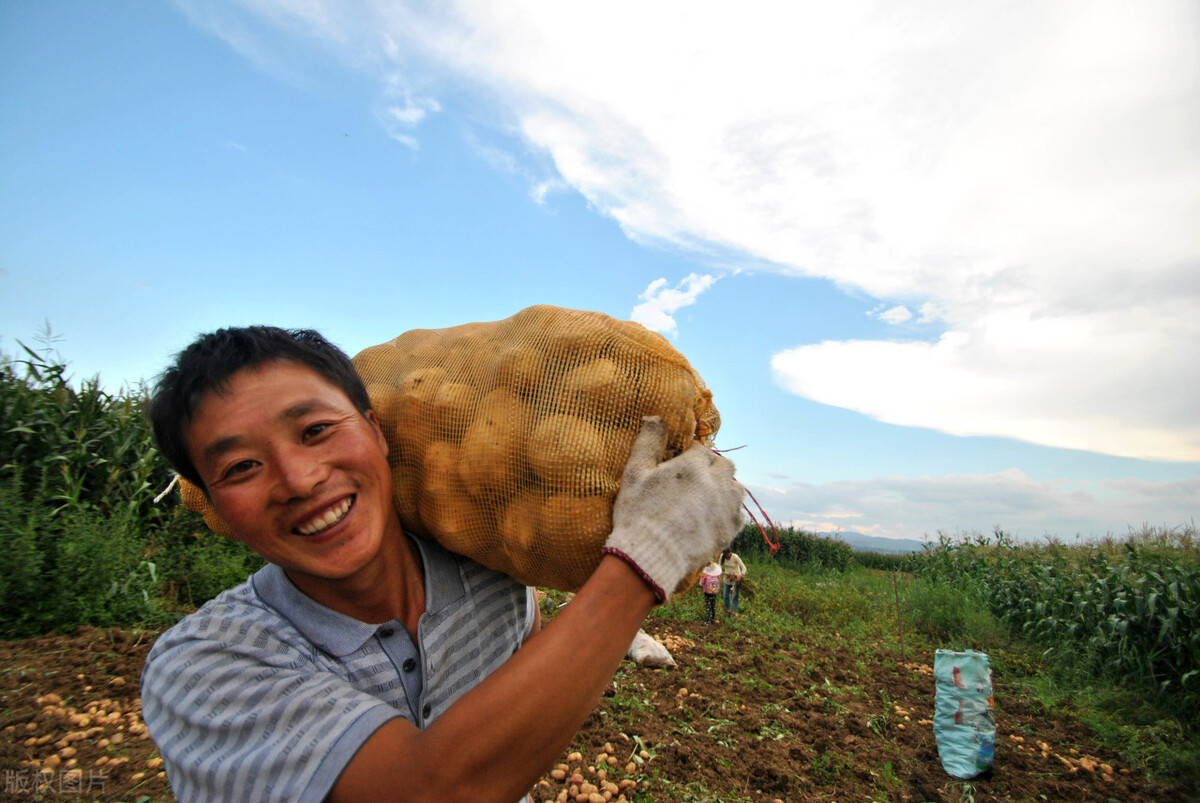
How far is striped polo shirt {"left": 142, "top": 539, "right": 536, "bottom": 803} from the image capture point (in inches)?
38.8

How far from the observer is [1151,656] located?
598 centimetres

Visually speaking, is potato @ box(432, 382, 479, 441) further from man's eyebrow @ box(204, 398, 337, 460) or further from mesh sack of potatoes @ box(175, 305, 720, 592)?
man's eyebrow @ box(204, 398, 337, 460)

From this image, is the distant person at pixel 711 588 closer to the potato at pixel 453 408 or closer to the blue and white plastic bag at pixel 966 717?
the blue and white plastic bag at pixel 966 717

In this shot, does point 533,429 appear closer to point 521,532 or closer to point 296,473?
point 521,532

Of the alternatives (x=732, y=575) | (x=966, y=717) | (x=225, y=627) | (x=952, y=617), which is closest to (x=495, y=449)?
(x=225, y=627)

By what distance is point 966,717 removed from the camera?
4191 mm

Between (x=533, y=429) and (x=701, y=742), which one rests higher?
(x=533, y=429)

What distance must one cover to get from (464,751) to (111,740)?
402 cm

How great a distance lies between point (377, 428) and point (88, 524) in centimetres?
553

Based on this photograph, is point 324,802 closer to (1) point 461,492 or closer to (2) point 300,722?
(2) point 300,722

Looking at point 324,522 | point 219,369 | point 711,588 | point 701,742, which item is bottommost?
point 701,742

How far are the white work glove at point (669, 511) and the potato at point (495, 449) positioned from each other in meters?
0.22

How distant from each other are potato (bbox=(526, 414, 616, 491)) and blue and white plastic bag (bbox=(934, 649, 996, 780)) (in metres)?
4.08

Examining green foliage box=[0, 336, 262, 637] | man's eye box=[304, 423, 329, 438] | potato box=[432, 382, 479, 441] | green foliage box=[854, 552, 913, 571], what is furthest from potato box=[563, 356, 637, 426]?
green foliage box=[854, 552, 913, 571]
